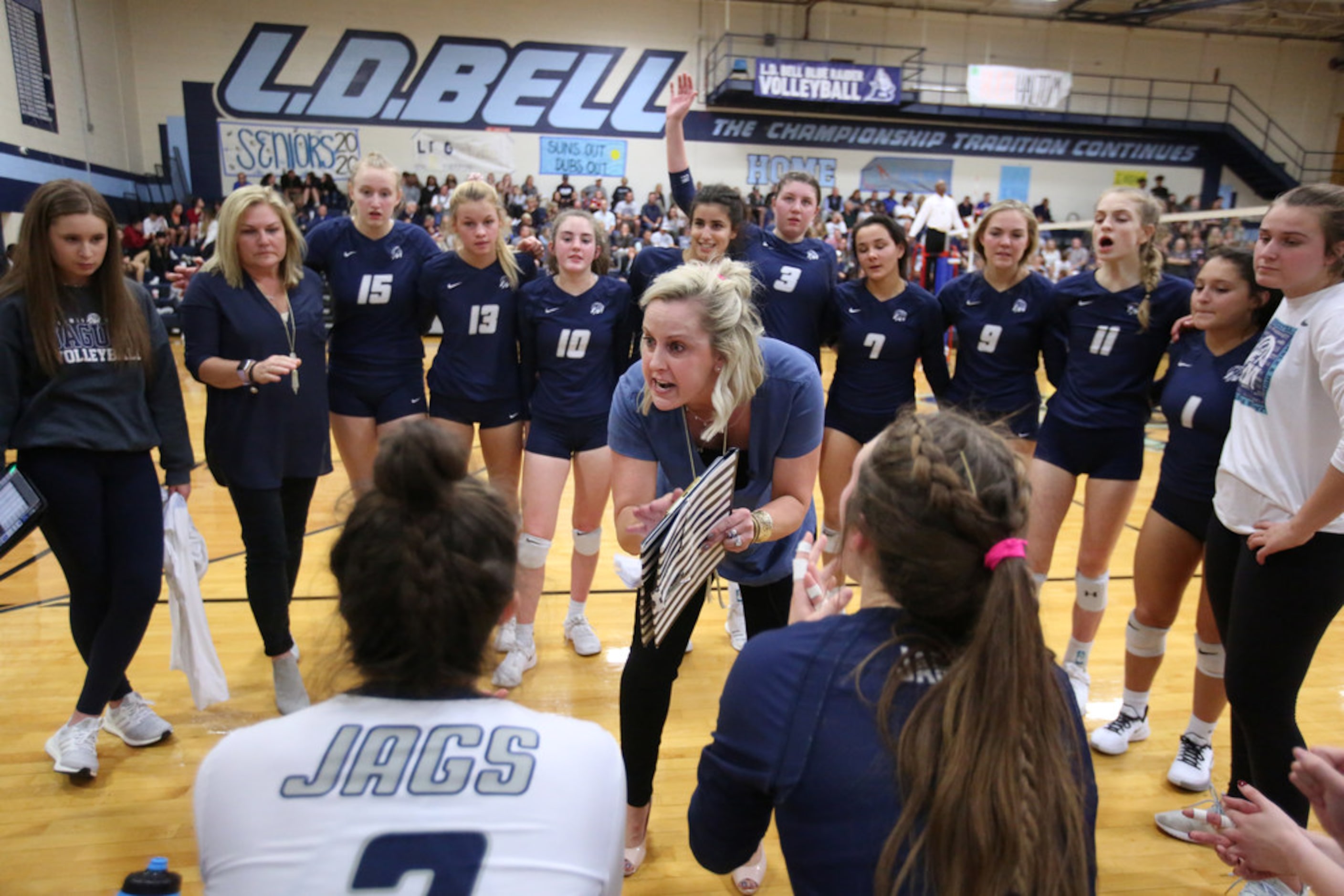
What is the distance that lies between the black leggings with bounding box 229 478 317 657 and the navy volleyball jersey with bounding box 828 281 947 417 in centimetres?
223

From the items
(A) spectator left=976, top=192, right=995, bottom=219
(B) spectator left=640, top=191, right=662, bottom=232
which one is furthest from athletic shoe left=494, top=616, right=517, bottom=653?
(A) spectator left=976, top=192, right=995, bottom=219

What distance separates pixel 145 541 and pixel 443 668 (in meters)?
2.10

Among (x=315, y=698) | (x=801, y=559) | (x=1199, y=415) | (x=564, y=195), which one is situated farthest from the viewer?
(x=564, y=195)

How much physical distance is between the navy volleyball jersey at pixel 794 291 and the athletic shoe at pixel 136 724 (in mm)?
2740

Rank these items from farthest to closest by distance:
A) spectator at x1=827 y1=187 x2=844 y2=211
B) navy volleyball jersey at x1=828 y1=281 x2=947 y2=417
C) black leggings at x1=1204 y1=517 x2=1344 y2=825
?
spectator at x1=827 y1=187 x2=844 y2=211
navy volleyball jersey at x1=828 y1=281 x2=947 y2=417
black leggings at x1=1204 y1=517 x2=1344 y2=825

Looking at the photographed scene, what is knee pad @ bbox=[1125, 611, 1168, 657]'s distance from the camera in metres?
2.92

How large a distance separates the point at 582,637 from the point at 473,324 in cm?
137

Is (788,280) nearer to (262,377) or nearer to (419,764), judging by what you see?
(262,377)

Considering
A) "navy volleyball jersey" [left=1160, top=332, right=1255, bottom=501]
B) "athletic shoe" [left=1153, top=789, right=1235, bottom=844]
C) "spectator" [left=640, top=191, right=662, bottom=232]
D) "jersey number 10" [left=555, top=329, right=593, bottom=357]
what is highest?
"spectator" [left=640, top=191, right=662, bottom=232]

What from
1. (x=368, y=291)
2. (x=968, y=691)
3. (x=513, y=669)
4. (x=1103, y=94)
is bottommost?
(x=513, y=669)

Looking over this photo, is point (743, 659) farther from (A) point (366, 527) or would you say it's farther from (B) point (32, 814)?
(B) point (32, 814)

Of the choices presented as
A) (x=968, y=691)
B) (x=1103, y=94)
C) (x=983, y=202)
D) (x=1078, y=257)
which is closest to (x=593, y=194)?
(x=983, y=202)

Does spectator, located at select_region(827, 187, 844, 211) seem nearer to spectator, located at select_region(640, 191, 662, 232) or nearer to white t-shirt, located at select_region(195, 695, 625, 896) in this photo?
spectator, located at select_region(640, 191, 662, 232)

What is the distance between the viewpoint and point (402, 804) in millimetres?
970
